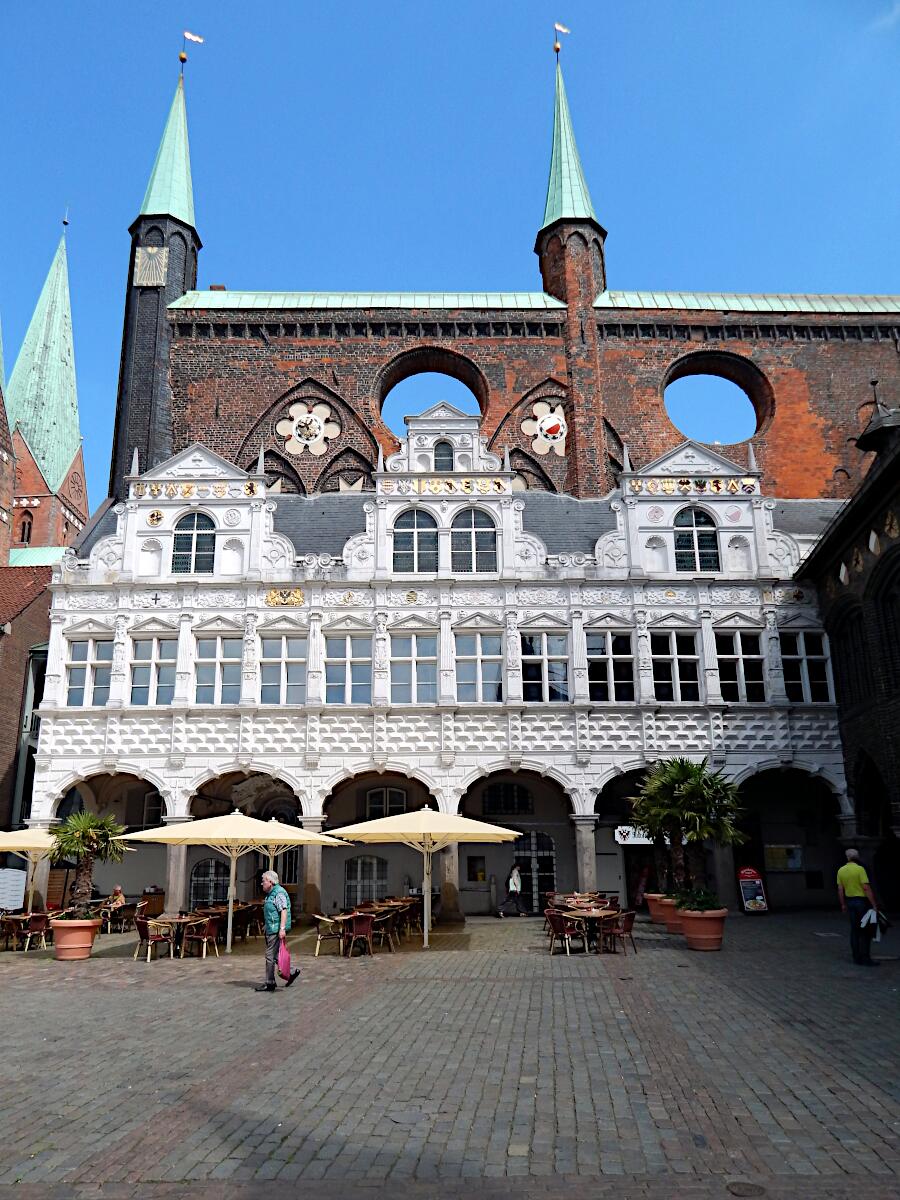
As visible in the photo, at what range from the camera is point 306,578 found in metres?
27.2

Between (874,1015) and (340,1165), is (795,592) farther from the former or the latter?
(340,1165)

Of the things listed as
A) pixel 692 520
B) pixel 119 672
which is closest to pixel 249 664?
pixel 119 672

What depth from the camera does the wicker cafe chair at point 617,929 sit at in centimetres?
1834

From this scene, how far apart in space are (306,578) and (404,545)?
2858 millimetres

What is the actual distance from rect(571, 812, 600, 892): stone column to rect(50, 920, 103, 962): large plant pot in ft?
39.4

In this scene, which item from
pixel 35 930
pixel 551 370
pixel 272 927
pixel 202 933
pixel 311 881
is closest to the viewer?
pixel 272 927

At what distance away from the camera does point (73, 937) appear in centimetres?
1825

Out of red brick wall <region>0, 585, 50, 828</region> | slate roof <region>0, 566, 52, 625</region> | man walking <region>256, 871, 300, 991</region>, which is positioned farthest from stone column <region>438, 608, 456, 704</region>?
red brick wall <region>0, 585, 50, 828</region>

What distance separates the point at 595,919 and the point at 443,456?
14663 millimetres

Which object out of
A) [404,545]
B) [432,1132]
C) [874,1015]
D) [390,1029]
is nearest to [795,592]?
[404,545]

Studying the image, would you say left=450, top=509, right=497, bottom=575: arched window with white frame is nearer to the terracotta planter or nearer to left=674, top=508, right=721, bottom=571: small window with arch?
left=674, top=508, right=721, bottom=571: small window with arch

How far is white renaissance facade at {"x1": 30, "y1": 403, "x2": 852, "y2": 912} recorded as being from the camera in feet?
85.5

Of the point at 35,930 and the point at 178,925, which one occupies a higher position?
the point at 178,925

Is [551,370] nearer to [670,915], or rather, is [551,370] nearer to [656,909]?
[656,909]
